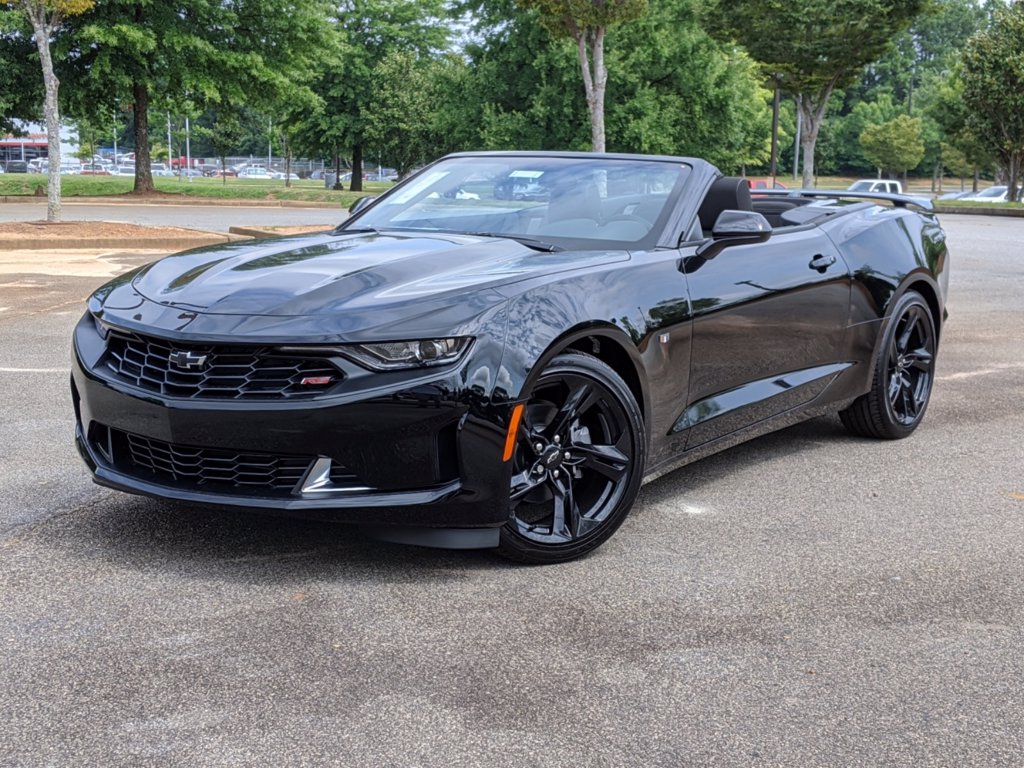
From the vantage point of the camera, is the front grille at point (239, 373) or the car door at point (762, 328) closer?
the front grille at point (239, 373)

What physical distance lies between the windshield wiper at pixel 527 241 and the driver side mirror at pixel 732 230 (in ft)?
1.90

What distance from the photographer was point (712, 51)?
4034 centimetres

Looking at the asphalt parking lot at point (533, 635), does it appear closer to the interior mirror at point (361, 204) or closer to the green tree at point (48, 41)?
the interior mirror at point (361, 204)

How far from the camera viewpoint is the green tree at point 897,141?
73.7m

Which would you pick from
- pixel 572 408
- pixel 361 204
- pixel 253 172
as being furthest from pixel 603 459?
pixel 253 172

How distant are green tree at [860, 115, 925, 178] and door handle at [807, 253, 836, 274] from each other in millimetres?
72376

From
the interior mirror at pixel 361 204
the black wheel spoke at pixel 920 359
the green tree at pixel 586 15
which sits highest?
the green tree at pixel 586 15

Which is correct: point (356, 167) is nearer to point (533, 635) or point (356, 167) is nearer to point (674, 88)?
point (674, 88)

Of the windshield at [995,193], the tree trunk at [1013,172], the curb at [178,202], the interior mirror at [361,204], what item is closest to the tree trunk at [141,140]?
the curb at [178,202]

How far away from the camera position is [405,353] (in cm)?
359

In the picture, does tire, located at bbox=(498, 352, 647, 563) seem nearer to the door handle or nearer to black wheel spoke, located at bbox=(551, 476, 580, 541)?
black wheel spoke, located at bbox=(551, 476, 580, 541)

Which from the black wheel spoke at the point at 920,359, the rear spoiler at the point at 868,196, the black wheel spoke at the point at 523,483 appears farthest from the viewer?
the rear spoiler at the point at 868,196

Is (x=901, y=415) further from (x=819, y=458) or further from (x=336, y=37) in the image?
(x=336, y=37)

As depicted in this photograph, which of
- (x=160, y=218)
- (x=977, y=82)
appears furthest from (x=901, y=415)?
(x=977, y=82)
